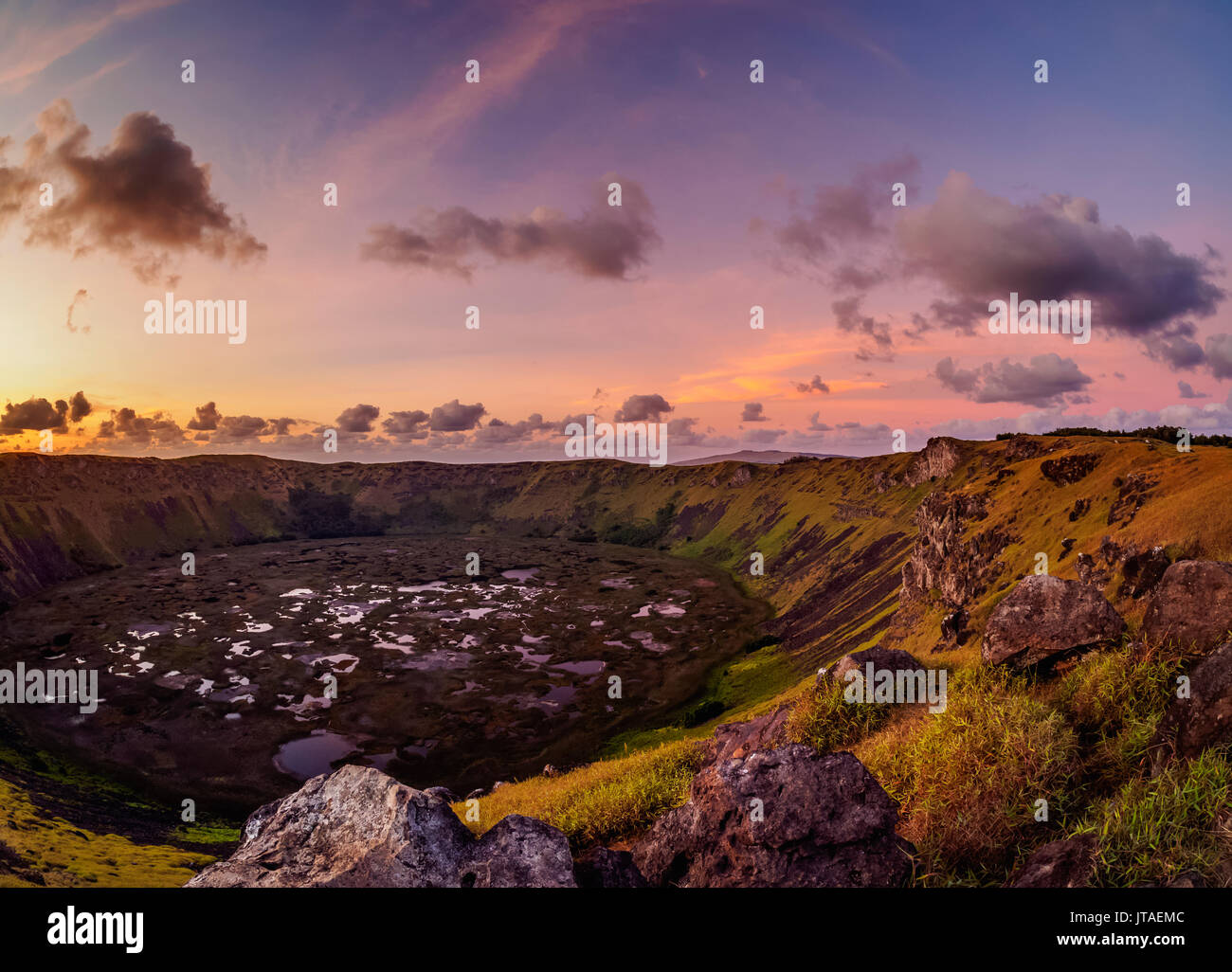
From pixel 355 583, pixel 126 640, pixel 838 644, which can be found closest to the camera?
pixel 838 644

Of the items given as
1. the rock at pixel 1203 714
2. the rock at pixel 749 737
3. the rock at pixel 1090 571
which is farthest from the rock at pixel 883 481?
the rock at pixel 1203 714

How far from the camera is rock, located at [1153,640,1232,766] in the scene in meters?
9.12

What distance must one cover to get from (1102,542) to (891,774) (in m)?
43.4

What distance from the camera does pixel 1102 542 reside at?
42.1m

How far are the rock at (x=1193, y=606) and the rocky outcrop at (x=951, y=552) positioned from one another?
5501 cm

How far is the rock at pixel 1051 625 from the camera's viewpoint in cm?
1354

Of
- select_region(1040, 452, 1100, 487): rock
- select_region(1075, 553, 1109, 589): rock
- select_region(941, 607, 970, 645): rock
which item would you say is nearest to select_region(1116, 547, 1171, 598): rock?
select_region(1075, 553, 1109, 589): rock

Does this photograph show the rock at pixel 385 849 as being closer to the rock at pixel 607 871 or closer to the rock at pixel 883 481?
the rock at pixel 607 871

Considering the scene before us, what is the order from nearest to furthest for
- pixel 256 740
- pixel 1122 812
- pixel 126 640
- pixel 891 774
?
pixel 1122 812, pixel 891 774, pixel 256 740, pixel 126 640

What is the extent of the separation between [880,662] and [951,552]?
63353 mm
